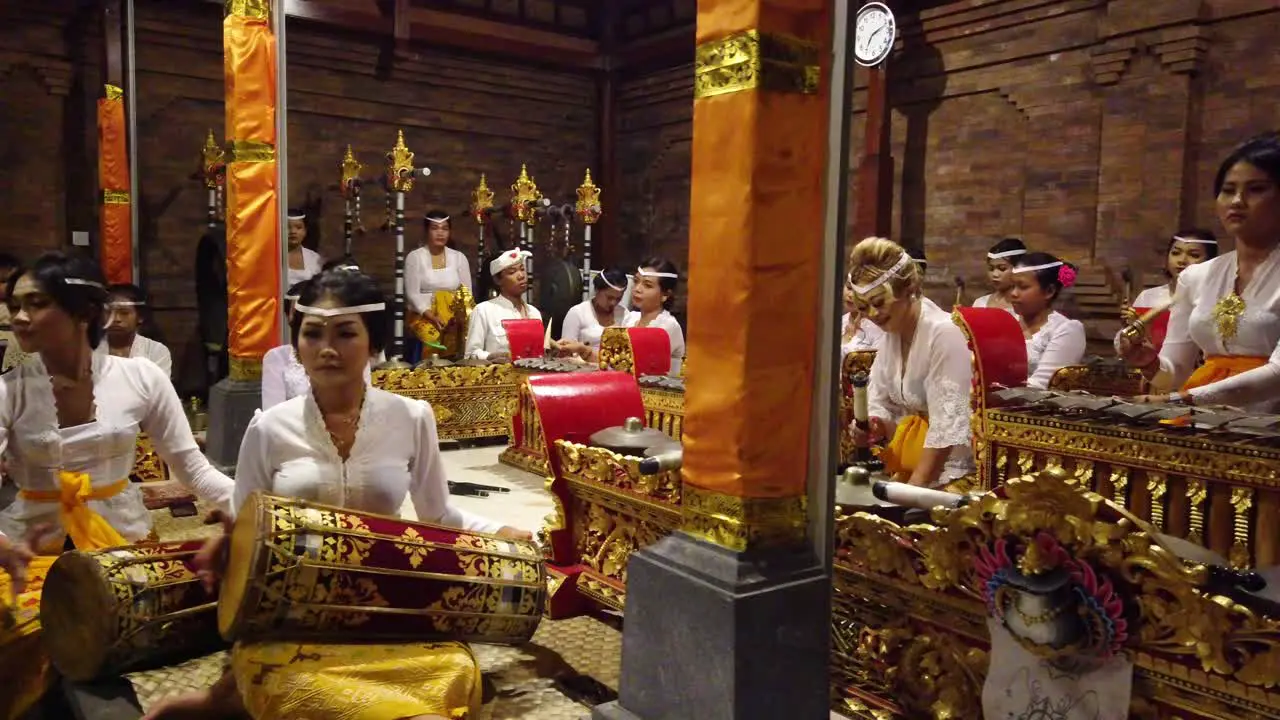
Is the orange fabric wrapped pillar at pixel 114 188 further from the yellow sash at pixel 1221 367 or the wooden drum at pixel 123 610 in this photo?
the yellow sash at pixel 1221 367

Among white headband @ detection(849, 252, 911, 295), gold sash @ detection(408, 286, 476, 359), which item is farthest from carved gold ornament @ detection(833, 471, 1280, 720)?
gold sash @ detection(408, 286, 476, 359)

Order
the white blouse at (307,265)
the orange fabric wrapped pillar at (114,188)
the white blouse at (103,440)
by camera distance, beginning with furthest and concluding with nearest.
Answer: the white blouse at (307,265) → the orange fabric wrapped pillar at (114,188) → the white blouse at (103,440)

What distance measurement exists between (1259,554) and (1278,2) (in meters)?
5.11

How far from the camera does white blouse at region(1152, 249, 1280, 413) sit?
291 cm

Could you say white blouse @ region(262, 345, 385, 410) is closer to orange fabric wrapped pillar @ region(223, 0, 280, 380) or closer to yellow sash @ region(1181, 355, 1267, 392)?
orange fabric wrapped pillar @ region(223, 0, 280, 380)

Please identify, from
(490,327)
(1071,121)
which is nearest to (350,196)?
(490,327)

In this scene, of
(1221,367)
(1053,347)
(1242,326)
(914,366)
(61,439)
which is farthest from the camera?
(1053,347)

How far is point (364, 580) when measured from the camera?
1981mm

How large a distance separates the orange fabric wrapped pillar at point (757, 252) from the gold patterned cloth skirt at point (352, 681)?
2.24 ft

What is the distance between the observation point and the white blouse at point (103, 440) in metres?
2.32

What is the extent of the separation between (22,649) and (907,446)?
2.76 metres

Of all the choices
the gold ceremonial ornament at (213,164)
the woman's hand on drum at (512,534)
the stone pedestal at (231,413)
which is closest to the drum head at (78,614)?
the woman's hand on drum at (512,534)

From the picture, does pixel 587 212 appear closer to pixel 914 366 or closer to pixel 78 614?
pixel 914 366

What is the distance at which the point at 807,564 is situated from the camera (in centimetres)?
200
